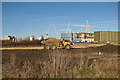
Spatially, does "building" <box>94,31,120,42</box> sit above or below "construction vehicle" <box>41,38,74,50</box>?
above

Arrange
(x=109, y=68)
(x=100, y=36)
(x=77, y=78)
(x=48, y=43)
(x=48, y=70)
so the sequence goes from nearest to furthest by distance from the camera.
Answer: (x=77, y=78) → (x=48, y=70) → (x=109, y=68) → (x=48, y=43) → (x=100, y=36)

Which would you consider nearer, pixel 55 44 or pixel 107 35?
pixel 55 44

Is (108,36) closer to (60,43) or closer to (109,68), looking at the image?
(60,43)

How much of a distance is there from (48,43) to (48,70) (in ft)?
66.2

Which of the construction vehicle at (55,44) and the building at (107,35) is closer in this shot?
the construction vehicle at (55,44)

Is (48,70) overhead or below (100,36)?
below

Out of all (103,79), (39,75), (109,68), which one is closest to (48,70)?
(39,75)

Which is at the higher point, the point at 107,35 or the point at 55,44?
the point at 107,35

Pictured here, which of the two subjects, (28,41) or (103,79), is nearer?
(103,79)

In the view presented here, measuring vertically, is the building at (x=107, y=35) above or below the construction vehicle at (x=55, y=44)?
above

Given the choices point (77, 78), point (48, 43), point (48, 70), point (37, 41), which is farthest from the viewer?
point (37, 41)

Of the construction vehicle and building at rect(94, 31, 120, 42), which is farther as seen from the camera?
building at rect(94, 31, 120, 42)

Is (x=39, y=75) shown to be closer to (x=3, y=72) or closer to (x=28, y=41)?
(x=3, y=72)

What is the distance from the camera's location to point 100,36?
116 feet
